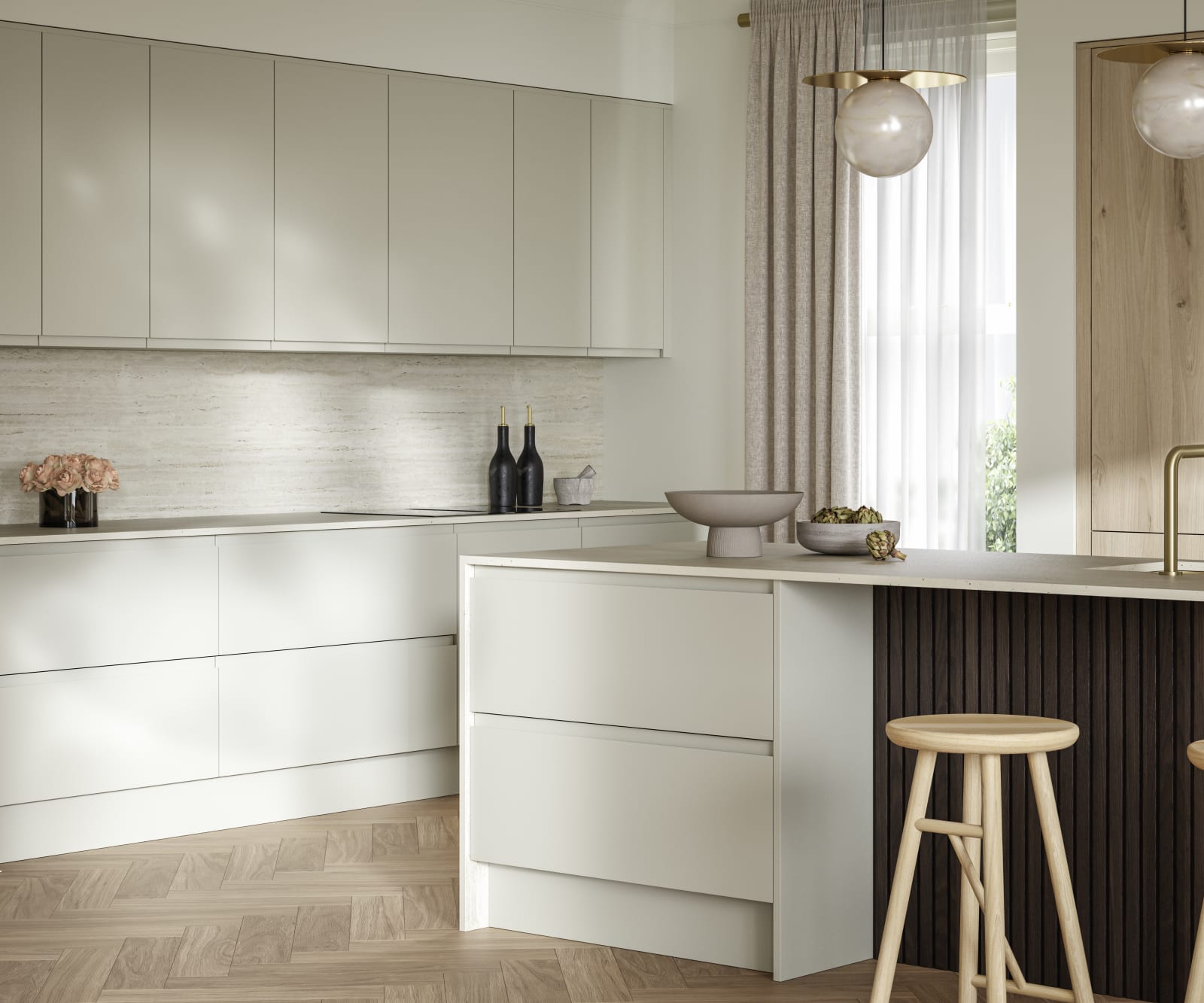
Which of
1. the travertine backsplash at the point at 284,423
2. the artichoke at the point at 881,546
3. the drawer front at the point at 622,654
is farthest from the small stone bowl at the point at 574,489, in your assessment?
the artichoke at the point at 881,546

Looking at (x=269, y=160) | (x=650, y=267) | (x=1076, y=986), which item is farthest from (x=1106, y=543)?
(x=269, y=160)

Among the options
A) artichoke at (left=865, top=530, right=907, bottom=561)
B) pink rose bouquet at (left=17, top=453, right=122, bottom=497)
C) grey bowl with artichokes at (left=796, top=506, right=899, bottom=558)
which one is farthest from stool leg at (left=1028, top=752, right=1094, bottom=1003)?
pink rose bouquet at (left=17, top=453, right=122, bottom=497)

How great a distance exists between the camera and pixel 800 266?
5574mm

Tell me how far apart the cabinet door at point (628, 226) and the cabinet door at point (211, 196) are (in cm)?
137

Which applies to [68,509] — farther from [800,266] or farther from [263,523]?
[800,266]

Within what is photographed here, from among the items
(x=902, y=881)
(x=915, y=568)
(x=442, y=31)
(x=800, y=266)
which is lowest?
(x=902, y=881)

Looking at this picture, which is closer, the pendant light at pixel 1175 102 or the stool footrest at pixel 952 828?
the stool footrest at pixel 952 828

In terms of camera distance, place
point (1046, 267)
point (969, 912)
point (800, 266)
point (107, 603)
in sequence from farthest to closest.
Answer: point (800, 266)
point (1046, 267)
point (107, 603)
point (969, 912)

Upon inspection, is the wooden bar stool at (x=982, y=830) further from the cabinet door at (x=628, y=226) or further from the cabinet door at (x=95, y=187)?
the cabinet door at (x=628, y=226)

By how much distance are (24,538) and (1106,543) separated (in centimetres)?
329

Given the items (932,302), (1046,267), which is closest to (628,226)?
(932,302)

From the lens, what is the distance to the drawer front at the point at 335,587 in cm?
468

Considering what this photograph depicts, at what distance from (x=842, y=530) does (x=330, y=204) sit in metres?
2.42

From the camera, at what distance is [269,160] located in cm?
498
